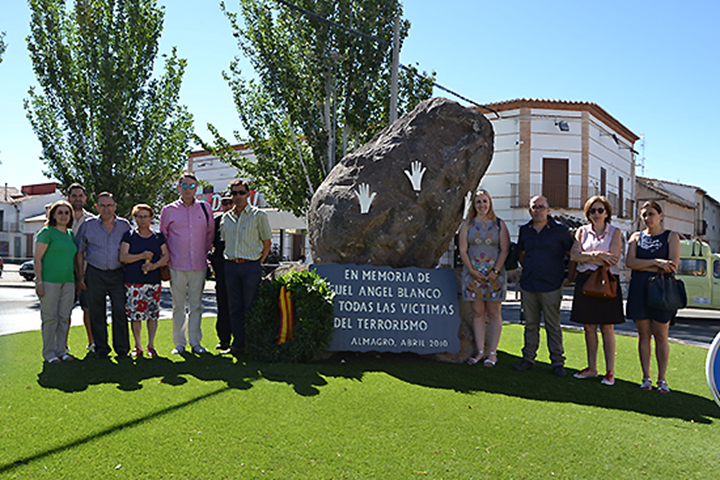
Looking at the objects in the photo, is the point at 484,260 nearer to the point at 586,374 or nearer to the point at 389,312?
the point at 389,312

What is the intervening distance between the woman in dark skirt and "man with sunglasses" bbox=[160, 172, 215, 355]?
404 cm

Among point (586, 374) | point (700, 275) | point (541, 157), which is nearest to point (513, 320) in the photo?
point (700, 275)

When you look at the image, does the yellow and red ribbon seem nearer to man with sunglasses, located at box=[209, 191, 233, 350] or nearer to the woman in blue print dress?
man with sunglasses, located at box=[209, 191, 233, 350]

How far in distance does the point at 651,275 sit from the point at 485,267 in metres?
1.56

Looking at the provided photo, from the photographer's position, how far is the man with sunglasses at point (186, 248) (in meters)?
5.90

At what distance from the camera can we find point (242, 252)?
5672 millimetres

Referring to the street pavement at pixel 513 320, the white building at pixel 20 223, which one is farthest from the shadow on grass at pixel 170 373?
the white building at pixel 20 223

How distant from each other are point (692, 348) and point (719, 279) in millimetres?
5404

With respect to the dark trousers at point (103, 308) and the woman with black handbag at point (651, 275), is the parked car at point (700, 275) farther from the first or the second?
the dark trousers at point (103, 308)

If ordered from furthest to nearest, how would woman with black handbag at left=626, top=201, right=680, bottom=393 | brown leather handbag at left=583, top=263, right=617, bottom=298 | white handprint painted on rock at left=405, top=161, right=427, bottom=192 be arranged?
white handprint painted on rock at left=405, top=161, right=427, bottom=192
brown leather handbag at left=583, top=263, right=617, bottom=298
woman with black handbag at left=626, top=201, right=680, bottom=393

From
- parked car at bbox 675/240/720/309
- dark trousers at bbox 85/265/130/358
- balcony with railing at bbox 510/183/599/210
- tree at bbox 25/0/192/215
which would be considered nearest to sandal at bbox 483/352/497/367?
dark trousers at bbox 85/265/130/358

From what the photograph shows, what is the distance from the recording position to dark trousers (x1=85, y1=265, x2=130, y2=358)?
5.55 meters

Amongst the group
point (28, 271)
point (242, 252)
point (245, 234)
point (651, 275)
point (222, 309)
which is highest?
point (245, 234)

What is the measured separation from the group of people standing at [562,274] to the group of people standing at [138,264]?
243cm
